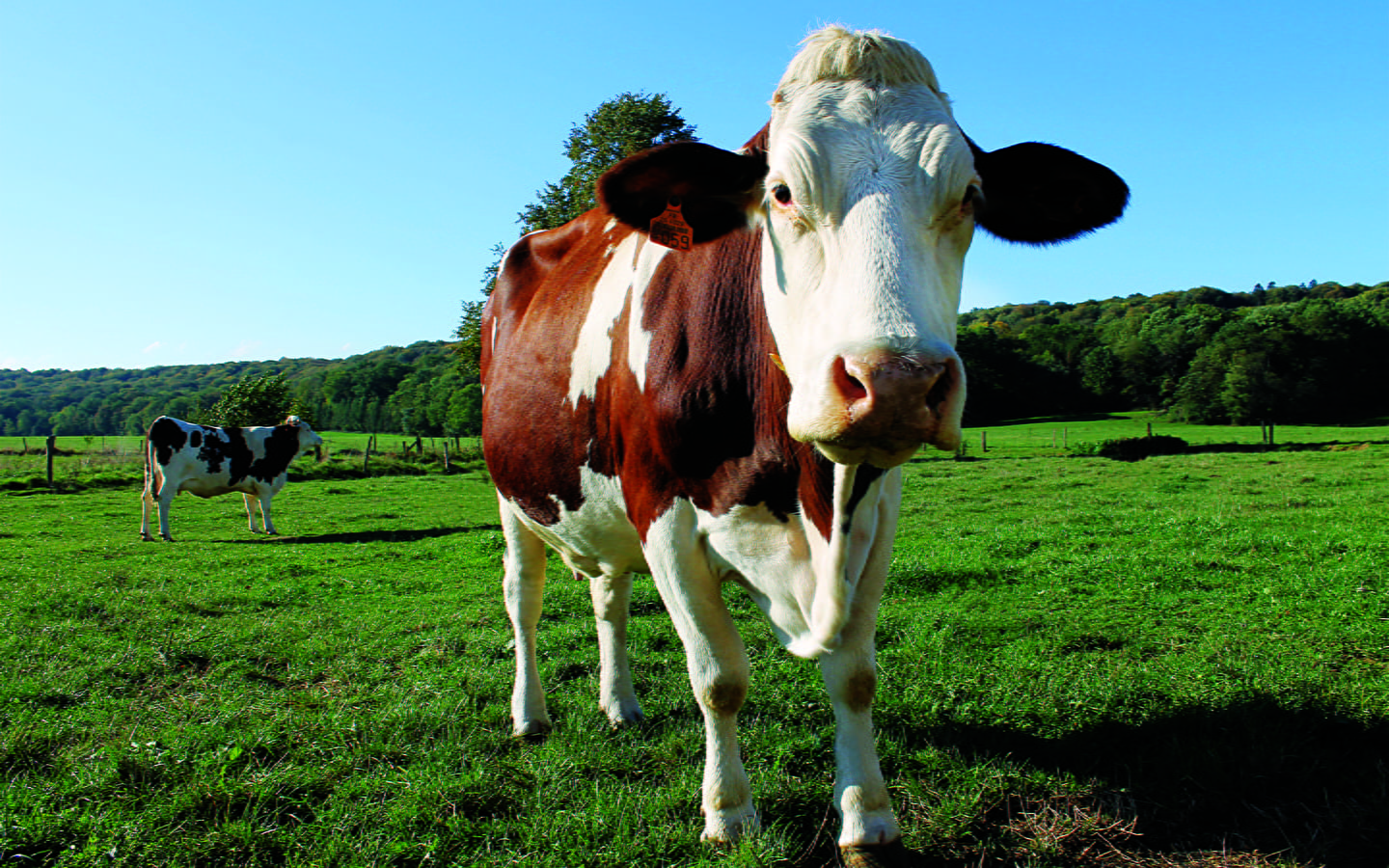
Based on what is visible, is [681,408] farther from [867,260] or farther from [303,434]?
[303,434]

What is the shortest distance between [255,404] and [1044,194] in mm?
46667

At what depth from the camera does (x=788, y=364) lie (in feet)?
7.25

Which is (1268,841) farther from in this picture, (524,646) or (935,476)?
(935,476)

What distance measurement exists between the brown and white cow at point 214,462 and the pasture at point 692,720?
18.5ft

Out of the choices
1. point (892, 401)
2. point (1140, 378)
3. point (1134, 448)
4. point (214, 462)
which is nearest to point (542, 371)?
point (892, 401)

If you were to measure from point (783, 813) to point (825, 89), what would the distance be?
2495 mm

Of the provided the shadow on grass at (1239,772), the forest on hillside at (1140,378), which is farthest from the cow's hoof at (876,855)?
the forest on hillside at (1140,378)

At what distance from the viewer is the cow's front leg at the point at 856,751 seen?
8.84 feet

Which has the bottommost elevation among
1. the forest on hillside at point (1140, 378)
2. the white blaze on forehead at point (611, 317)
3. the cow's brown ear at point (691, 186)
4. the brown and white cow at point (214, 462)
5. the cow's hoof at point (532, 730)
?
the cow's hoof at point (532, 730)

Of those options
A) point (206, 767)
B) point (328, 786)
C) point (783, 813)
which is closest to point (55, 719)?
point (206, 767)

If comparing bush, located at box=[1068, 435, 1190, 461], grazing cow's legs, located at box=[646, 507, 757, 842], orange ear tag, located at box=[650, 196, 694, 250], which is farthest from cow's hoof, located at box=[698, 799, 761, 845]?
bush, located at box=[1068, 435, 1190, 461]

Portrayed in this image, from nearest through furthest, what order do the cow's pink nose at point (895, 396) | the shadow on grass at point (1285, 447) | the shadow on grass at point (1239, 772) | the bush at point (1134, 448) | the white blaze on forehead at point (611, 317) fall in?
the cow's pink nose at point (895, 396), the shadow on grass at point (1239, 772), the white blaze on forehead at point (611, 317), the bush at point (1134, 448), the shadow on grass at point (1285, 447)

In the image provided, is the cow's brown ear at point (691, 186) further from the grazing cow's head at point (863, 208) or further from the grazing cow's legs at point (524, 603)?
the grazing cow's legs at point (524, 603)

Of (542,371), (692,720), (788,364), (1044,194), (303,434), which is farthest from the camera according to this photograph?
(303,434)
